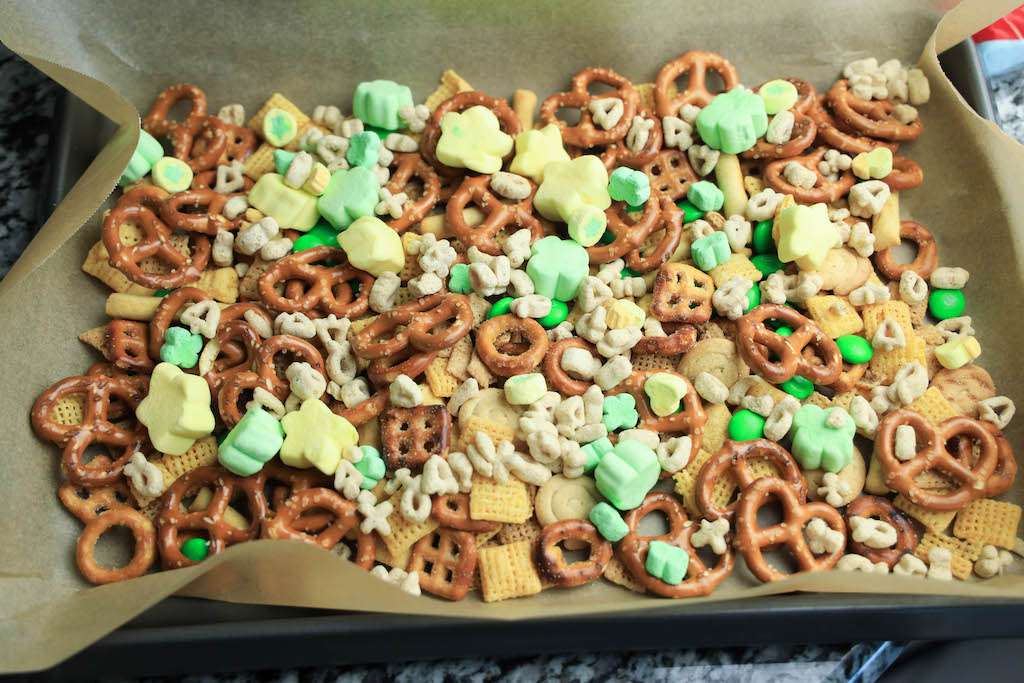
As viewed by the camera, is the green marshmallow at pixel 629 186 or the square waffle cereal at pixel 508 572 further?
the green marshmallow at pixel 629 186

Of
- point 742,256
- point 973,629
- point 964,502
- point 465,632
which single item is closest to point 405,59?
point 742,256

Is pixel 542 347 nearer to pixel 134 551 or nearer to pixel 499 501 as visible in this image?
pixel 499 501

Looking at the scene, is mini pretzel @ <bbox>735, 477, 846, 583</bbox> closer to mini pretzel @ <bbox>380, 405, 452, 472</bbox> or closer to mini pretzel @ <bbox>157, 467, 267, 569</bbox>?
mini pretzel @ <bbox>380, 405, 452, 472</bbox>

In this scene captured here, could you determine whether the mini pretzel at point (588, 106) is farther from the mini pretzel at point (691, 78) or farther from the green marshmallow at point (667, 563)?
the green marshmallow at point (667, 563)

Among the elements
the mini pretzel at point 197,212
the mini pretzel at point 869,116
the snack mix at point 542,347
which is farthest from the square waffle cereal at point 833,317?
the mini pretzel at point 197,212

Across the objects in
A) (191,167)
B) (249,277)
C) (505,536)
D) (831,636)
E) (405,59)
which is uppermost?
(405,59)

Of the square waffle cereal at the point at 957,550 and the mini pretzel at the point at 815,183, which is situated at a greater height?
the mini pretzel at the point at 815,183

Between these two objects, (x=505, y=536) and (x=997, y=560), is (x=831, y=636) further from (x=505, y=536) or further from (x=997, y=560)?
(x=505, y=536)
